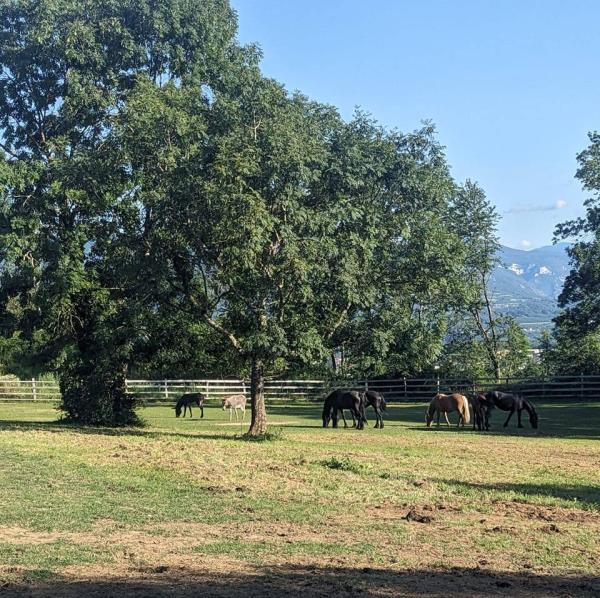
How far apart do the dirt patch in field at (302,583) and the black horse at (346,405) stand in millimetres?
19736

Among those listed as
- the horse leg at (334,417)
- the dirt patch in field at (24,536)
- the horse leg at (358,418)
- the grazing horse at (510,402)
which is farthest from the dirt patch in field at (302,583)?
the grazing horse at (510,402)

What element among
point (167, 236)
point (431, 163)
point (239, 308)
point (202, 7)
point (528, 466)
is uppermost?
point (202, 7)

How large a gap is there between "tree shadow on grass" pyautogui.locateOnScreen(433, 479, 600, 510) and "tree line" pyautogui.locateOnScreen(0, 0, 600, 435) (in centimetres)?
767

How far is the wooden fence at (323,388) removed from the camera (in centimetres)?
4459

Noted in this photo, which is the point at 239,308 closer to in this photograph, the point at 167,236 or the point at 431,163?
the point at 167,236

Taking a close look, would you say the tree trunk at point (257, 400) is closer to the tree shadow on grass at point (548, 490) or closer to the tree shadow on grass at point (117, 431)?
the tree shadow on grass at point (117, 431)

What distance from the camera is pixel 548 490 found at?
1301cm

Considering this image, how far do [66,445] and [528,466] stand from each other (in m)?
10.8

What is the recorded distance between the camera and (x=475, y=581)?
7.11 meters

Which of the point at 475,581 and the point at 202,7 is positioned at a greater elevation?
the point at 202,7

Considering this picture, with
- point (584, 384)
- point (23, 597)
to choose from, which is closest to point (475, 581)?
point (23, 597)

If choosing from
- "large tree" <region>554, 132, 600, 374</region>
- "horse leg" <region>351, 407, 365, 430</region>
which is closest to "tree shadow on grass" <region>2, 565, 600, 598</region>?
"horse leg" <region>351, 407, 365, 430</region>

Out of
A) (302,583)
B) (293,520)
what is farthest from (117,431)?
(302,583)

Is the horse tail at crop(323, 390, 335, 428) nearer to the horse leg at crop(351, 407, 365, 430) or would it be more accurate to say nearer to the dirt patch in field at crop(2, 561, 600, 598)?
the horse leg at crop(351, 407, 365, 430)
